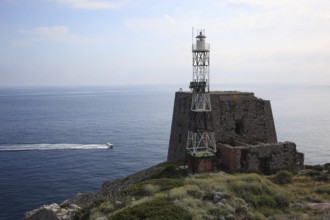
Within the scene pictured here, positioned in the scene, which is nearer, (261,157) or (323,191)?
(323,191)

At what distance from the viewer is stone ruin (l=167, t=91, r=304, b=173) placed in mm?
27362

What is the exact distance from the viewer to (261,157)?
26781 millimetres

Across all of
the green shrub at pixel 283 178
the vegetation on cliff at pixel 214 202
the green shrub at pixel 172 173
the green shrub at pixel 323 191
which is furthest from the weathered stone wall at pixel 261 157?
the green shrub at pixel 323 191

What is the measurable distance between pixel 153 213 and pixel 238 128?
67.1ft

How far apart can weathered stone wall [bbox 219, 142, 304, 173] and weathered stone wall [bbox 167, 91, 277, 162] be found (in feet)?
12.9

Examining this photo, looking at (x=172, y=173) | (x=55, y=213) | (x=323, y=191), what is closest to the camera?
(x=55, y=213)

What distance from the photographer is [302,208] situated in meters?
15.7

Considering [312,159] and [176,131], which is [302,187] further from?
[312,159]

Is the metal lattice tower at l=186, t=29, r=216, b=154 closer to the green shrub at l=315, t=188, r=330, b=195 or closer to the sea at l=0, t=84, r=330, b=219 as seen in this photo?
the green shrub at l=315, t=188, r=330, b=195

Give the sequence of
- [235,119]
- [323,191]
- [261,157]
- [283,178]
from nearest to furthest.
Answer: [323,191], [283,178], [261,157], [235,119]

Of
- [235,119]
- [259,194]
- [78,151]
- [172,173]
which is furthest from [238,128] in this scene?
[78,151]

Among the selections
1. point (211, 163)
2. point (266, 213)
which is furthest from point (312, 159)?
point (266, 213)

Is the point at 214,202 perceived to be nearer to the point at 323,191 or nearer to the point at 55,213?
the point at 323,191

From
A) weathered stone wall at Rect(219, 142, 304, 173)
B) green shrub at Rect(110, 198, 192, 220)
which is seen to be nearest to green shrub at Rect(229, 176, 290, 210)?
green shrub at Rect(110, 198, 192, 220)
